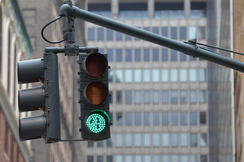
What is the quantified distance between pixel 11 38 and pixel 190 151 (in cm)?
7953

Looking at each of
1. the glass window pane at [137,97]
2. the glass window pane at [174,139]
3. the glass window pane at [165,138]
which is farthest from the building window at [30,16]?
the glass window pane at [174,139]

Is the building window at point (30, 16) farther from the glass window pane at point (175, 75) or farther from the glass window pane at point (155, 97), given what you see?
the glass window pane at point (175, 75)

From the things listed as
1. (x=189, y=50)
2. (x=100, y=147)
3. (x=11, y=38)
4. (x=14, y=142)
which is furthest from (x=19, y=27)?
(x=100, y=147)

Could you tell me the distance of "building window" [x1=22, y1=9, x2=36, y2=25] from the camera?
222ft

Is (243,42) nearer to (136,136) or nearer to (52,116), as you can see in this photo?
(52,116)

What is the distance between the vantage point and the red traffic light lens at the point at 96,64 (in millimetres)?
8172

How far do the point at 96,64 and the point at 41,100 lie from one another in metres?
0.74

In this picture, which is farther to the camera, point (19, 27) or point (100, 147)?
point (100, 147)

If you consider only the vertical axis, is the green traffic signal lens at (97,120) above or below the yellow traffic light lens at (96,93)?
below

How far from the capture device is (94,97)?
810 cm

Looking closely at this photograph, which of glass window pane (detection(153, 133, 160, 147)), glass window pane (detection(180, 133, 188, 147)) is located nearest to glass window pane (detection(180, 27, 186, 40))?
glass window pane (detection(180, 133, 188, 147))

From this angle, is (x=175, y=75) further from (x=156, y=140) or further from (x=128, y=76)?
(x=156, y=140)

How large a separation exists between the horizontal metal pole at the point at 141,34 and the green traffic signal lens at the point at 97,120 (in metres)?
0.95

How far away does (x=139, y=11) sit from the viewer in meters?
137
